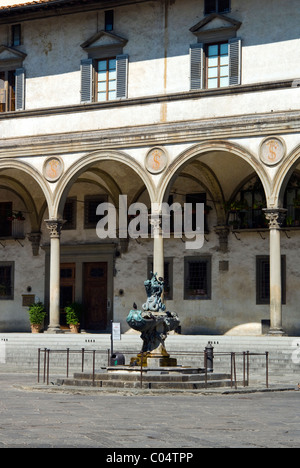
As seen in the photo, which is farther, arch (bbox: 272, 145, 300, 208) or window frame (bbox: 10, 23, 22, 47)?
window frame (bbox: 10, 23, 22, 47)

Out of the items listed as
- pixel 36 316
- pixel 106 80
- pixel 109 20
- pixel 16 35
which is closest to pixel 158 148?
pixel 106 80

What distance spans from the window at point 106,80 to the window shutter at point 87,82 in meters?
0.24

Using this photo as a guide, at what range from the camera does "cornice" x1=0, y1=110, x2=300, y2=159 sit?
2688 cm

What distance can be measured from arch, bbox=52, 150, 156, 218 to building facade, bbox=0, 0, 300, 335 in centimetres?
4

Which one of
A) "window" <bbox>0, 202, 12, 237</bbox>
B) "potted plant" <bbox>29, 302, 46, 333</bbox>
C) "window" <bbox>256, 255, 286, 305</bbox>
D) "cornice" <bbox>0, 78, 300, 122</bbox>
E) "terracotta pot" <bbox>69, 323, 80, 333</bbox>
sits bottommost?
"terracotta pot" <bbox>69, 323, 80, 333</bbox>

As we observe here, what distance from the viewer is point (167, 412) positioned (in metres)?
13.8

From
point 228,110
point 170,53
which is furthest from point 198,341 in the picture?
point 170,53

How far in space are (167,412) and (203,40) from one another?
17242 mm

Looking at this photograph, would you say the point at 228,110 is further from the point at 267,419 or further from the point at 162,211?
the point at 267,419

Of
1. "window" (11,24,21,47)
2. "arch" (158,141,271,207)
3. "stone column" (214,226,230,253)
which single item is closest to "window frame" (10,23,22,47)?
"window" (11,24,21,47)

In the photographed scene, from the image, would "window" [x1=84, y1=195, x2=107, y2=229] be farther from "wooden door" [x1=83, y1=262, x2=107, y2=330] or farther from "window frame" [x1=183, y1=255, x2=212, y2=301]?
"window frame" [x1=183, y1=255, x2=212, y2=301]

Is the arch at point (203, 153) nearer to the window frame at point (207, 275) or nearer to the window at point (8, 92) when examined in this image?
the window frame at point (207, 275)
